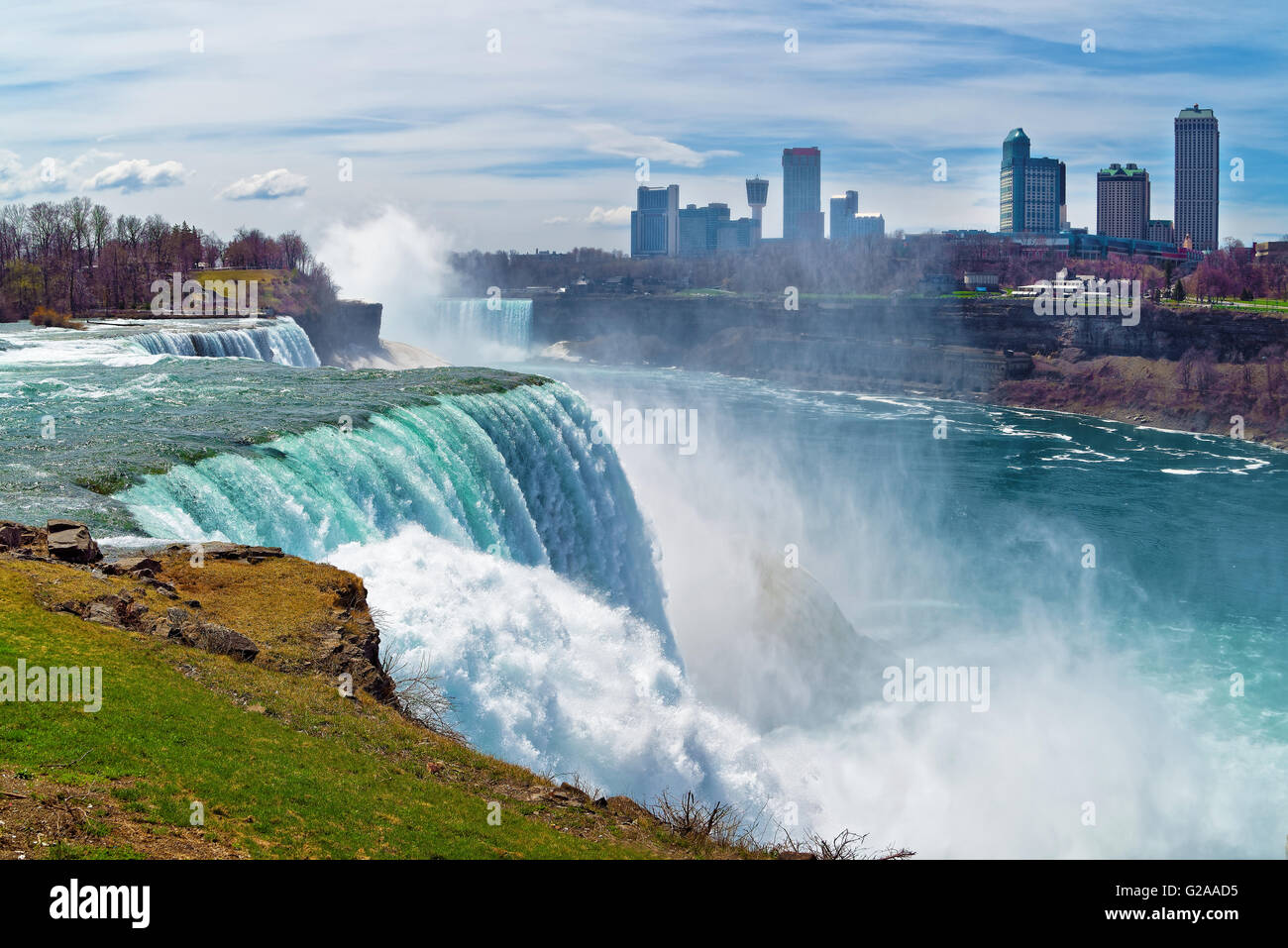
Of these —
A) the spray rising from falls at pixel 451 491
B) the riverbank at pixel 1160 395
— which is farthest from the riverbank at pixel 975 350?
the spray rising from falls at pixel 451 491

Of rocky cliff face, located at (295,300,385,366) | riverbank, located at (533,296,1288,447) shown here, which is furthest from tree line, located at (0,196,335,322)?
riverbank, located at (533,296,1288,447)

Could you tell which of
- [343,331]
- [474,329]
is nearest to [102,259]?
[343,331]

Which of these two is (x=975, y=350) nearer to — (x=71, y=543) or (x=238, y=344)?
(x=238, y=344)

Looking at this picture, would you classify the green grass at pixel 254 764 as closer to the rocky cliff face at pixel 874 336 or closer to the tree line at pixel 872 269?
the rocky cliff face at pixel 874 336

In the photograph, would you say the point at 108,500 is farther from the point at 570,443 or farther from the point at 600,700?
the point at 570,443

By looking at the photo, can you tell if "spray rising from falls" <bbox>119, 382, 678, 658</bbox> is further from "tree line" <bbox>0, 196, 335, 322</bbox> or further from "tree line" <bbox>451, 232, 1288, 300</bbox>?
"tree line" <bbox>451, 232, 1288, 300</bbox>

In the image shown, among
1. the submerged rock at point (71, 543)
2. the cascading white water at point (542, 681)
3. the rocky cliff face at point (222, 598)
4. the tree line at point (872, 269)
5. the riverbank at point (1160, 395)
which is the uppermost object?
the tree line at point (872, 269)
